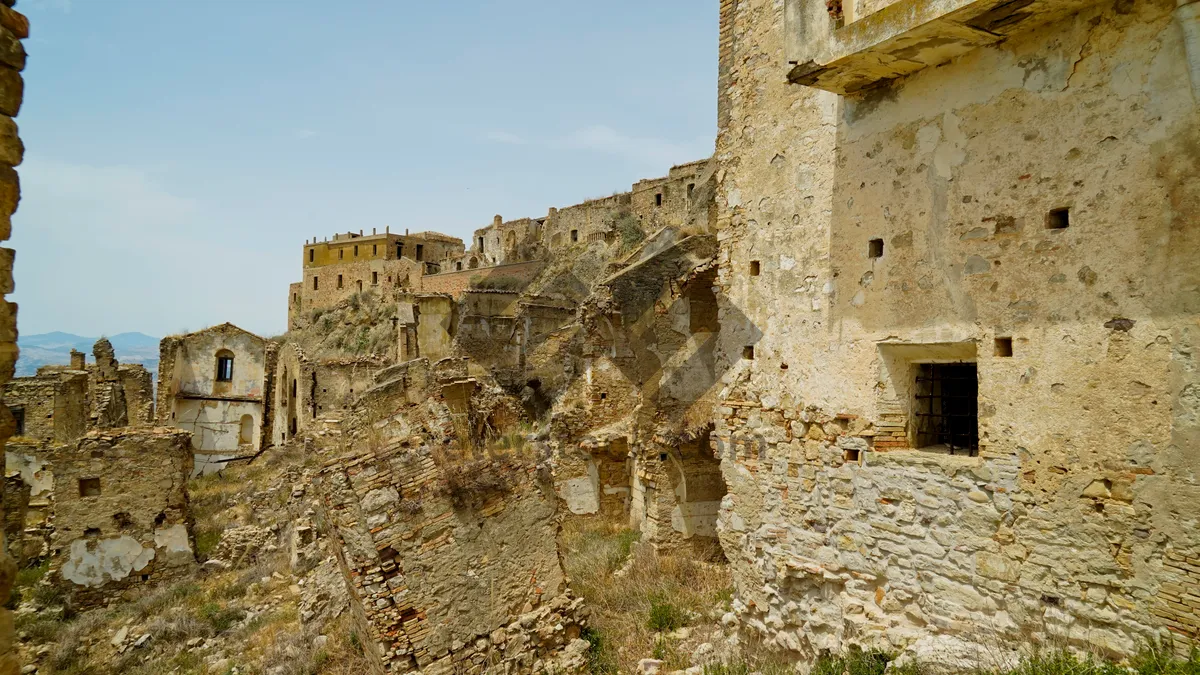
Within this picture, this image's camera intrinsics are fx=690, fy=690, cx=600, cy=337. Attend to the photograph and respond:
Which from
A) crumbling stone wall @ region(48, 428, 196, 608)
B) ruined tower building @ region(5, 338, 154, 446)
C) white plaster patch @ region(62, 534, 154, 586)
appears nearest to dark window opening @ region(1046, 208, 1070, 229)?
crumbling stone wall @ region(48, 428, 196, 608)

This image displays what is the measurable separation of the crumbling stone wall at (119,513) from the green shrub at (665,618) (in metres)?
9.77

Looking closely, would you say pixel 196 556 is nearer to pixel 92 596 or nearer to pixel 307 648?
pixel 92 596

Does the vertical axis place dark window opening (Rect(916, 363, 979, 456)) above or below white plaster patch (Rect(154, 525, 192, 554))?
above

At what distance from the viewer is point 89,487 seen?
483 inches

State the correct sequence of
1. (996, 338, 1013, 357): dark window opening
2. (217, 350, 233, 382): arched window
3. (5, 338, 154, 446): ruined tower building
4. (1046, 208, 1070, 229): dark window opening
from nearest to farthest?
(1046, 208, 1070, 229): dark window opening, (996, 338, 1013, 357): dark window opening, (5, 338, 154, 446): ruined tower building, (217, 350, 233, 382): arched window

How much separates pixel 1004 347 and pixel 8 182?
5983mm

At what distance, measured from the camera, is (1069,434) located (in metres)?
4.59

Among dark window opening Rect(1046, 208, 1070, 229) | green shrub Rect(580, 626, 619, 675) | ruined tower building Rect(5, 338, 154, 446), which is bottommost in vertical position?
green shrub Rect(580, 626, 619, 675)

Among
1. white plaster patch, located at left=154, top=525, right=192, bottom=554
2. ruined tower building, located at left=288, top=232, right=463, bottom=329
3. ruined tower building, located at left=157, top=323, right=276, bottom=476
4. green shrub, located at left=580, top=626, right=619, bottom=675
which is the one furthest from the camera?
ruined tower building, located at left=288, top=232, right=463, bottom=329

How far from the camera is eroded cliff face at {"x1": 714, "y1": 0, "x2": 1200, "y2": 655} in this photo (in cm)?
424

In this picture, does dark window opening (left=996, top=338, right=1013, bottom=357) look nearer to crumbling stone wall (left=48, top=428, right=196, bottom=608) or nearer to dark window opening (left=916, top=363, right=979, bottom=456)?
dark window opening (left=916, top=363, right=979, bottom=456)

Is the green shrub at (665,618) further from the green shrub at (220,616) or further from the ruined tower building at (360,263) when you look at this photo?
the ruined tower building at (360,263)

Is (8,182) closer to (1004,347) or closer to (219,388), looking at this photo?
(1004,347)

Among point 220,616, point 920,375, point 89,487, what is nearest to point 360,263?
point 89,487
